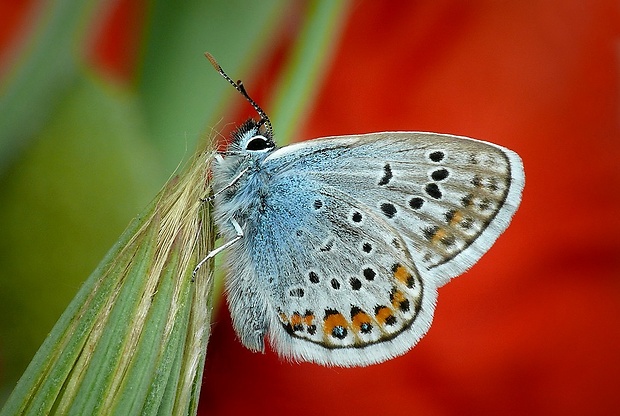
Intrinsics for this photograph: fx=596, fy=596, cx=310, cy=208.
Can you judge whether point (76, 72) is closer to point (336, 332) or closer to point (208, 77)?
point (208, 77)

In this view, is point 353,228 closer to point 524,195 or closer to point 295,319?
point 295,319

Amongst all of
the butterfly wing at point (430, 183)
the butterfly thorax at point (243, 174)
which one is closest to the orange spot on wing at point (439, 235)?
the butterfly wing at point (430, 183)

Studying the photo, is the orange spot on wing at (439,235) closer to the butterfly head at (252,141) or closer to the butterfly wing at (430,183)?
the butterfly wing at (430,183)

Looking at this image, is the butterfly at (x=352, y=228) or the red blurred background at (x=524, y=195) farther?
the red blurred background at (x=524, y=195)

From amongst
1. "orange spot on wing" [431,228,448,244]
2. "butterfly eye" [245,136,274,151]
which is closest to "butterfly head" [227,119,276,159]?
"butterfly eye" [245,136,274,151]

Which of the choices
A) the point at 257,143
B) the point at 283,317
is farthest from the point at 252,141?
the point at 283,317

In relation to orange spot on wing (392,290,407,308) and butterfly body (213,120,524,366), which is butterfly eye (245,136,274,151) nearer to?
butterfly body (213,120,524,366)

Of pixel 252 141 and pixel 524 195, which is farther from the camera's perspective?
pixel 524 195

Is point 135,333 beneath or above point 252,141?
beneath
